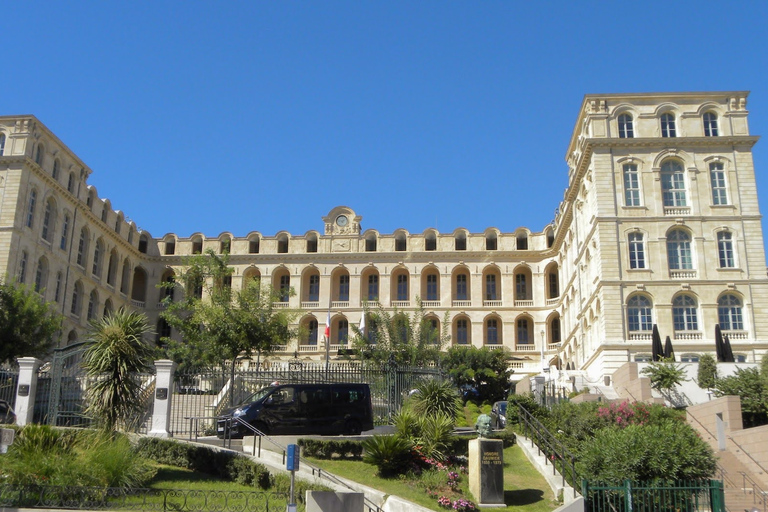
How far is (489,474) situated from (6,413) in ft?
48.0

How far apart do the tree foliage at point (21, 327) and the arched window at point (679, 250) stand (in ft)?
104

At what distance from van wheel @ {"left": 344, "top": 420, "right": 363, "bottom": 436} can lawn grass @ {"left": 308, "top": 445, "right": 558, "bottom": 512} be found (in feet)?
9.82

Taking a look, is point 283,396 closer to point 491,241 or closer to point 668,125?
point 668,125

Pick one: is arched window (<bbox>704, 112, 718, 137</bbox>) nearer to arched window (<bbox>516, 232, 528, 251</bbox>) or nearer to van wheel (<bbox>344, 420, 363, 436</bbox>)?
arched window (<bbox>516, 232, 528, 251</bbox>)

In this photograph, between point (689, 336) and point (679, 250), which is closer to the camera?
point (689, 336)

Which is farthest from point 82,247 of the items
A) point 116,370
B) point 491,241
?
point 116,370

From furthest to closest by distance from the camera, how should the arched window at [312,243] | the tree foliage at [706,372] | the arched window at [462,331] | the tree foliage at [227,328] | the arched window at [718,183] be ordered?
the arched window at [312,243]
the arched window at [462,331]
the arched window at [718,183]
the tree foliage at [227,328]
the tree foliage at [706,372]

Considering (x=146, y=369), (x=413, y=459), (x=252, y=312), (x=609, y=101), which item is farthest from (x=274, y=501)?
(x=609, y=101)

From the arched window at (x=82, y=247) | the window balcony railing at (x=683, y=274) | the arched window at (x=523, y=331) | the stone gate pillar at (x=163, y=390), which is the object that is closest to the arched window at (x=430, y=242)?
the arched window at (x=523, y=331)

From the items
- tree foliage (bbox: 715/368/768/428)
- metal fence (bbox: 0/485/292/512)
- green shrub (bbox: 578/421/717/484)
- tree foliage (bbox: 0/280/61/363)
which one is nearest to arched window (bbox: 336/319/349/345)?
tree foliage (bbox: 0/280/61/363)

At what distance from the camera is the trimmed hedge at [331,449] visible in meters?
22.9

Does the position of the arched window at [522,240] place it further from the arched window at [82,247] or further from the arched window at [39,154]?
the arched window at [39,154]

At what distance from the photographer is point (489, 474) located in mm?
20484

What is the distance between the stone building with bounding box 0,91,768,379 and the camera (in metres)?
46.3
